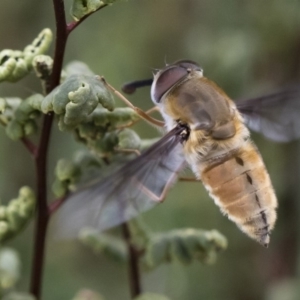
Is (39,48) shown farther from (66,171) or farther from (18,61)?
(66,171)

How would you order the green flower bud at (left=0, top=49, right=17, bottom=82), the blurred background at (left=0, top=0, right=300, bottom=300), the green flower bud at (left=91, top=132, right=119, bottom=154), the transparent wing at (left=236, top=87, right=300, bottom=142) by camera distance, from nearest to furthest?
the green flower bud at (left=0, top=49, right=17, bottom=82)
the green flower bud at (left=91, top=132, right=119, bottom=154)
the transparent wing at (left=236, top=87, right=300, bottom=142)
the blurred background at (left=0, top=0, right=300, bottom=300)

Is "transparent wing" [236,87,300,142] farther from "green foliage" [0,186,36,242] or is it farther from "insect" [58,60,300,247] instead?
"green foliage" [0,186,36,242]

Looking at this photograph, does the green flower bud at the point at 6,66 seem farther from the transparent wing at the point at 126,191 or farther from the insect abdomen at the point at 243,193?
the insect abdomen at the point at 243,193

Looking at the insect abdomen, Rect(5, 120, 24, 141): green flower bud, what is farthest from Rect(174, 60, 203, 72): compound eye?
Rect(5, 120, 24, 141): green flower bud

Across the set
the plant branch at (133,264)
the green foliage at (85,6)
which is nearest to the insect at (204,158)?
the plant branch at (133,264)

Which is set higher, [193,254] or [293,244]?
[193,254]

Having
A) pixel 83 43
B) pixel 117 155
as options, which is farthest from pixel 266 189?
pixel 83 43

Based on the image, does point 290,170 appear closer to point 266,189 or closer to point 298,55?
point 298,55

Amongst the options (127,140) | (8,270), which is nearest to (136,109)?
(127,140)
